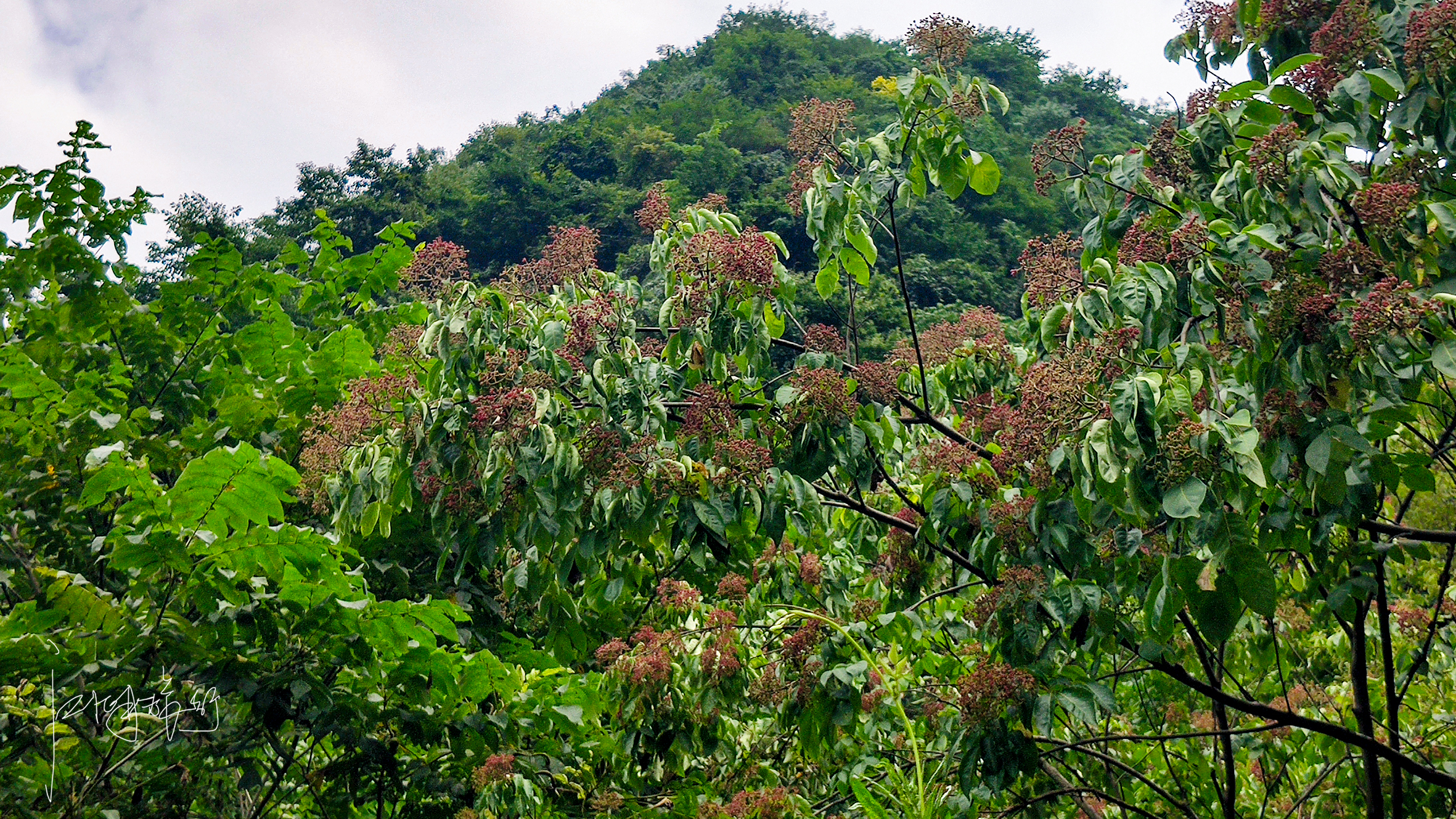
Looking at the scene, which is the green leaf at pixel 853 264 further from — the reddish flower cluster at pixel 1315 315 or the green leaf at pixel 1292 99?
the reddish flower cluster at pixel 1315 315

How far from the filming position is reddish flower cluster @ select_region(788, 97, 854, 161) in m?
3.51

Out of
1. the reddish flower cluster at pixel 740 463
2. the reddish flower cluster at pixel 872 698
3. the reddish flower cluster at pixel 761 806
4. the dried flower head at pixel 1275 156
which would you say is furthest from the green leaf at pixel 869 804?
the dried flower head at pixel 1275 156

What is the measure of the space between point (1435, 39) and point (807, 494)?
1915mm

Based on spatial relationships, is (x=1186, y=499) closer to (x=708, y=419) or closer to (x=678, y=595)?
(x=708, y=419)

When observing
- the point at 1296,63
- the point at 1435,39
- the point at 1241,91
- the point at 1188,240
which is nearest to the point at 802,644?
the point at 1188,240

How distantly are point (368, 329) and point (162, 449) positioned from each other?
4.77 ft

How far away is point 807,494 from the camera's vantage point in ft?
10.0

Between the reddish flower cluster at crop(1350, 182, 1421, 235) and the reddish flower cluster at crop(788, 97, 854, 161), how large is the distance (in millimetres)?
1523

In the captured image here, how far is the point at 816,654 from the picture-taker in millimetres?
3260

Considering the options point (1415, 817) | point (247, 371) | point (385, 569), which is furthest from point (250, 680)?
point (1415, 817)

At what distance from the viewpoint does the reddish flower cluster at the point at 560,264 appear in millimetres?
3562

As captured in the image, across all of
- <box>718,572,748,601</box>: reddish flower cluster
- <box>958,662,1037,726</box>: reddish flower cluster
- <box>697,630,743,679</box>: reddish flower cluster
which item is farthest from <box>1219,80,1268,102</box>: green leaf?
<box>697,630,743,679</box>: reddish flower cluster

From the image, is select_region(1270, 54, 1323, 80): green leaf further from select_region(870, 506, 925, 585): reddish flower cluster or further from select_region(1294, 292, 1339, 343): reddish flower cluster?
select_region(870, 506, 925, 585): reddish flower cluster

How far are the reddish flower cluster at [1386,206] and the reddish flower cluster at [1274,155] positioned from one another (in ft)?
0.62
